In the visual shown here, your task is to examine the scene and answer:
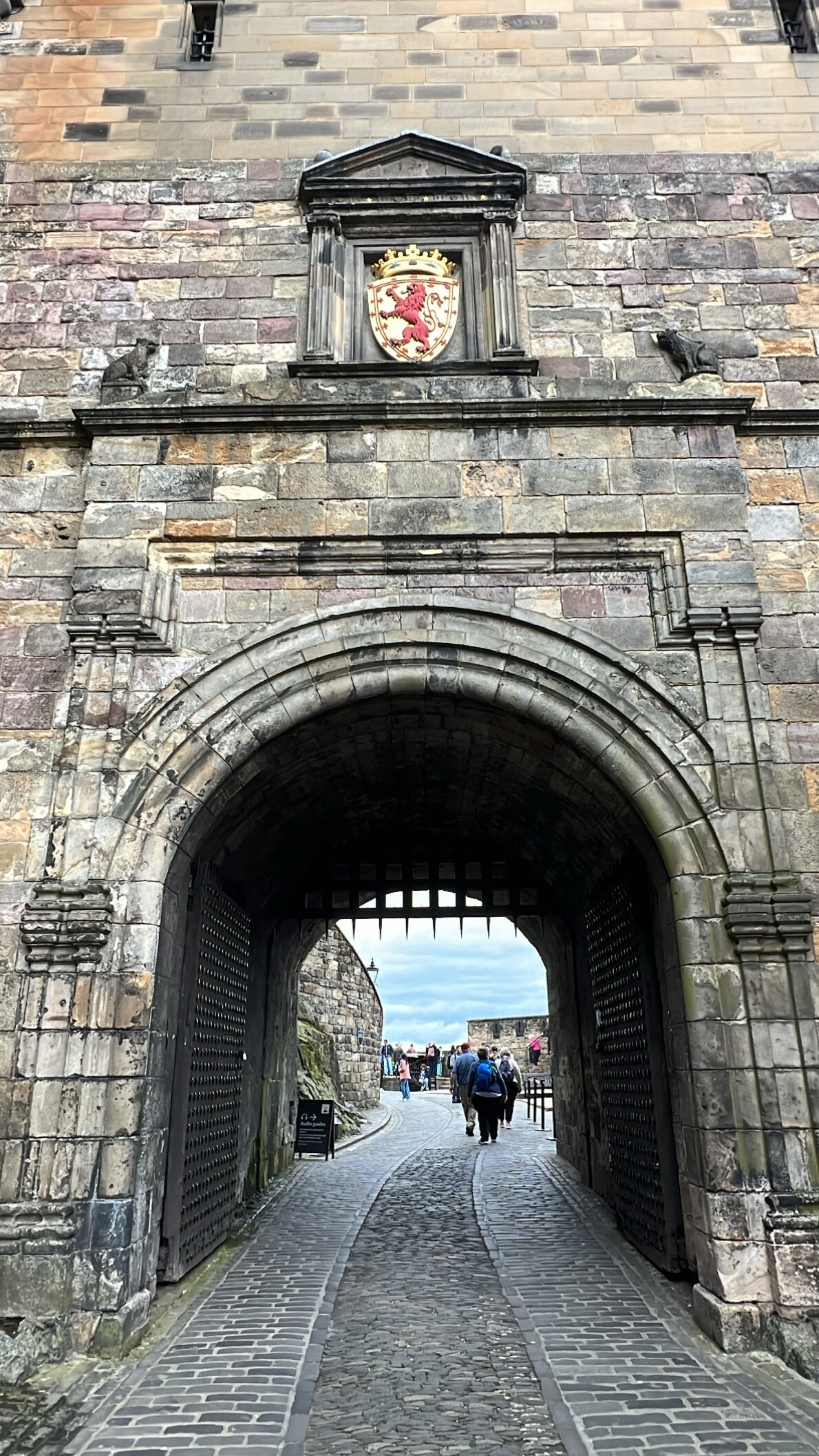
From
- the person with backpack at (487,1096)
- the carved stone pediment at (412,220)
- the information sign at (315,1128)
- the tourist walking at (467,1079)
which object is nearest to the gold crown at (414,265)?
the carved stone pediment at (412,220)

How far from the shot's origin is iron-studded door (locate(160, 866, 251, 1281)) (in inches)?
197

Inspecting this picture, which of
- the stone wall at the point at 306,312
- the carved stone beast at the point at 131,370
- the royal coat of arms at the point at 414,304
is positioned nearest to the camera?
the stone wall at the point at 306,312

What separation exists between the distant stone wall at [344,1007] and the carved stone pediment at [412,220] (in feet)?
36.2

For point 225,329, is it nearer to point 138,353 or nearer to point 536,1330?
point 138,353

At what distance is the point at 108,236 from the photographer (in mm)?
6375

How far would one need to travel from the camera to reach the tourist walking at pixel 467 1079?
12859mm

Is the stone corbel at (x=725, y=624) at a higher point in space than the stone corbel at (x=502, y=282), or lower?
lower

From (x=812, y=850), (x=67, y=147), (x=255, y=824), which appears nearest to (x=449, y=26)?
(x=67, y=147)

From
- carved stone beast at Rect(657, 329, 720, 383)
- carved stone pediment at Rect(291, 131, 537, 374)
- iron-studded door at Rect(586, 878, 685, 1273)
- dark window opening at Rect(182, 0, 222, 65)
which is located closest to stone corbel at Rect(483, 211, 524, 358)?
carved stone pediment at Rect(291, 131, 537, 374)

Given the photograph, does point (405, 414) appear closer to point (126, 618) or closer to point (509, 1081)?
point (126, 618)

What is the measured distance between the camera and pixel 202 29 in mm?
7262

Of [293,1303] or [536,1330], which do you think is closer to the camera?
[536,1330]

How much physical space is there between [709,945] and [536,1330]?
78.4 inches

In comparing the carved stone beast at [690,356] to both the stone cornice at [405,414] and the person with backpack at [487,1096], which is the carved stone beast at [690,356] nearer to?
the stone cornice at [405,414]
